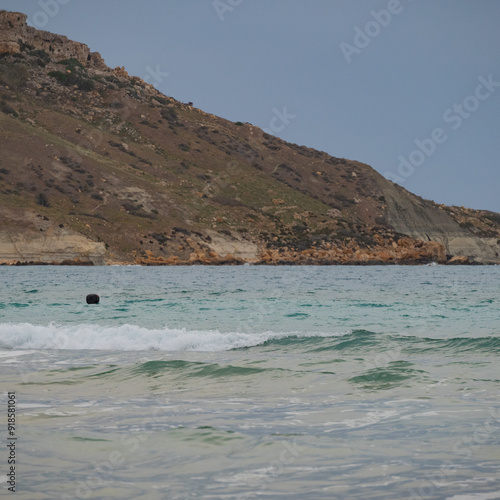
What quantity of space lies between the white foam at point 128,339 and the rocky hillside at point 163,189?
200 feet

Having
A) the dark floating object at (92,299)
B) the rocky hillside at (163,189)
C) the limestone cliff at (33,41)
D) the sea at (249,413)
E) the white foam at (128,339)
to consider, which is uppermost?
the limestone cliff at (33,41)

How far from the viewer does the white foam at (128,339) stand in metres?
15.8

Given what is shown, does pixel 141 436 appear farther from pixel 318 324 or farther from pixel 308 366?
pixel 318 324

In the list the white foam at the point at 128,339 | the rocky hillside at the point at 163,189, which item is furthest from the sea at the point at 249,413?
the rocky hillside at the point at 163,189

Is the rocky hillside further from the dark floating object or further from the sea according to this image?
the sea

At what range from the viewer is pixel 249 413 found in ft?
27.6

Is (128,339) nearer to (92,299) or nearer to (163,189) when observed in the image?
(92,299)

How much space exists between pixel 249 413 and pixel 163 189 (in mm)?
96994

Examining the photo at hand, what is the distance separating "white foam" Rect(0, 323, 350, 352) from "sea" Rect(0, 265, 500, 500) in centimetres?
5

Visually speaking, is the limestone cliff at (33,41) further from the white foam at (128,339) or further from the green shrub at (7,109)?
the white foam at (128,339)

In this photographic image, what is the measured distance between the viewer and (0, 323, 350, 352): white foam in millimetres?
15758

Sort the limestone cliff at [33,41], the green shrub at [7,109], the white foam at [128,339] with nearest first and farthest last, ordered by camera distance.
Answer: the white foam at [128,339] → the green shrub at [7,109] → the limestone cliff at [33,41]

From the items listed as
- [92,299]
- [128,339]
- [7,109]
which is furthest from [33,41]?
[128,339]

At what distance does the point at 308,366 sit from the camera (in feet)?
40.6
